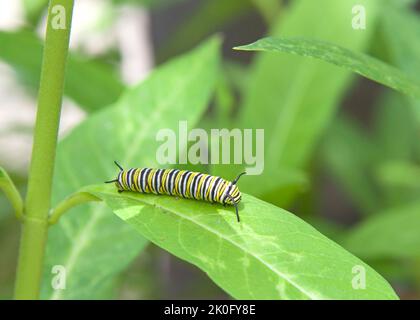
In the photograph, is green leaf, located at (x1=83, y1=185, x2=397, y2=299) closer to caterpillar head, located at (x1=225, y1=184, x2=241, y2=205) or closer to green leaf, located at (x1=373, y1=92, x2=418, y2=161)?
caterpillar head, located at (x1=225, y1=184, x2=241, y2=205)

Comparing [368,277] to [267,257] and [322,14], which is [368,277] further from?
[322,14]

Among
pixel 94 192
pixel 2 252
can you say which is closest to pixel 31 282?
pixel 94 192

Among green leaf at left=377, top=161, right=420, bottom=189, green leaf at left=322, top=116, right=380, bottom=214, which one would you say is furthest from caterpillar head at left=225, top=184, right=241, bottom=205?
green leaf at left=322, top=116, right=380, bottom=214

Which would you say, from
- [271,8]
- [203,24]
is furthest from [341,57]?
[203,24]

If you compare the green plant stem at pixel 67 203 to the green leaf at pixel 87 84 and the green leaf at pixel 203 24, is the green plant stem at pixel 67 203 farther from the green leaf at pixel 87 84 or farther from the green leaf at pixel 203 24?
the green leaf at pixel 203 24

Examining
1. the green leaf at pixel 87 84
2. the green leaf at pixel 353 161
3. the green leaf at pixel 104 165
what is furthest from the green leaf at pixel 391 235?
the green leaf at pixel 87 84

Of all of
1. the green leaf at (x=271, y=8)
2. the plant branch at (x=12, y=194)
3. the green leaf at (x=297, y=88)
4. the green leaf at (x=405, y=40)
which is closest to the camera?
the plant branch at (x=12, y=194)
